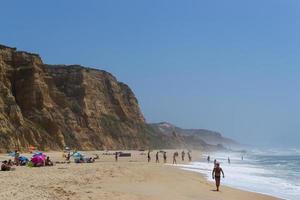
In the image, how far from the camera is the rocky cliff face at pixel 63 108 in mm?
52125

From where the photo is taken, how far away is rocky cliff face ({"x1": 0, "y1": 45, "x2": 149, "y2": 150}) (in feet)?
171

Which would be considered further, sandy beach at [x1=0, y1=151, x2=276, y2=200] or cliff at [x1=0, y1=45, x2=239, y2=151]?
cliff at [x1=0, y1=45, x2=239, y2=151]

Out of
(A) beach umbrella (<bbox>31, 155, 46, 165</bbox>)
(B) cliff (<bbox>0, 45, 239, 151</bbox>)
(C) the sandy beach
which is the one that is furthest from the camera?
(B) cliff (<bbox>0, 45, 239, 151</bbox>)

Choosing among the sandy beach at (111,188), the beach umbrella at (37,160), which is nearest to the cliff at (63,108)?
the beach umbrella at (37,160)

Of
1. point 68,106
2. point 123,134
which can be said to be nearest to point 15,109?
point 68,106

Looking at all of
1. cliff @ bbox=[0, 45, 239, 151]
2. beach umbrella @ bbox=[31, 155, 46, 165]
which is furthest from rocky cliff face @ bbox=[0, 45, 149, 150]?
beach umbrella @ bbox=[31, 155, 46, 165]

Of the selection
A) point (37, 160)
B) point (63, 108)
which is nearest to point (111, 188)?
point (37, 160)

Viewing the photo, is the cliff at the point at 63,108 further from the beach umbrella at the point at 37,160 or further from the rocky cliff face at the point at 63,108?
the beach umbrella at the point at 37,160

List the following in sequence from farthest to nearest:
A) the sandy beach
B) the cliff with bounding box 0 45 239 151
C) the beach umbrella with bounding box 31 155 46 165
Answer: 1. the cliff with bounding box 0 45 239 151
2. the beach umbrella with bounding box 31 155 46 165
3. the sandy beach

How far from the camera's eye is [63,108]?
71.9 metres

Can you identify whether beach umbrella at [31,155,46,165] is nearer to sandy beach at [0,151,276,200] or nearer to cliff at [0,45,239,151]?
sandy beach at [0,151,276,200]

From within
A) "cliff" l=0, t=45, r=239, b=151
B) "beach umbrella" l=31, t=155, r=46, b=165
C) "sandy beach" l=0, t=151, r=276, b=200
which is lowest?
"sandy beach" l=0, t=151, r=276, b=200

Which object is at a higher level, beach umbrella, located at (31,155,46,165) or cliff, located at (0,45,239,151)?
cliff, located at (0,45,239,151)

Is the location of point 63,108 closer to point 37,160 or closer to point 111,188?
point 37,160
